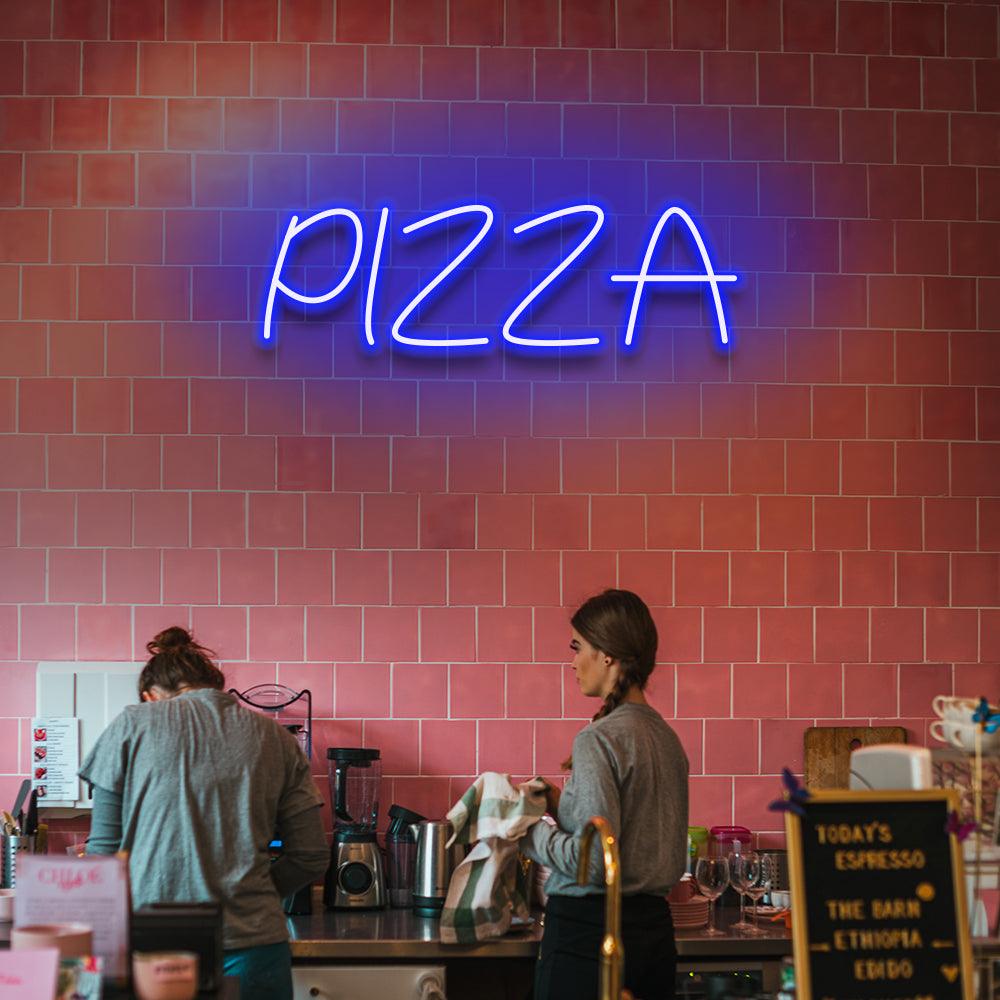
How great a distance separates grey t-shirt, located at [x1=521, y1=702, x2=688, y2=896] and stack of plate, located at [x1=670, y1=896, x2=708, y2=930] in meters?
0.57

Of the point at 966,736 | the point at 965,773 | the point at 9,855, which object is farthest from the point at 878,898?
the point at 9,855

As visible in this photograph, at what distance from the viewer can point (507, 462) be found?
4.42 metres

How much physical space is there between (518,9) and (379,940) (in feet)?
9.69

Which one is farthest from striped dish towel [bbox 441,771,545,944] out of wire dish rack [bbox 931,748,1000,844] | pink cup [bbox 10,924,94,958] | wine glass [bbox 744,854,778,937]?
pink cup [bbox 10,924,94,958]

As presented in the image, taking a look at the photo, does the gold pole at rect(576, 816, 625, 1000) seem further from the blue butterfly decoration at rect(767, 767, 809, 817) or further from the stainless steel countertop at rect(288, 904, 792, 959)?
the stainless steel countertop at rect(288, 904, 792, 959)

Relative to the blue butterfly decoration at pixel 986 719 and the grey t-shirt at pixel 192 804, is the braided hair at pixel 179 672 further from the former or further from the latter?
the blue butterfly decoration at pixel 986 719

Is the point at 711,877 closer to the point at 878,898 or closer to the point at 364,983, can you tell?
the point at 364,983

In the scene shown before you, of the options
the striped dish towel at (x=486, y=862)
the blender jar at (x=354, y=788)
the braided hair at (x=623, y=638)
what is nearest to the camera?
the braided hair at (x=623, y=638)

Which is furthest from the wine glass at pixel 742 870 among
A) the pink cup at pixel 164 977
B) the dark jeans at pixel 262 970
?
the pink cup at pixel 164 977

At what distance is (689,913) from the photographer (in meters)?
3.79

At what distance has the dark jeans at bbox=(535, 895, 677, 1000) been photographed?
3.16m

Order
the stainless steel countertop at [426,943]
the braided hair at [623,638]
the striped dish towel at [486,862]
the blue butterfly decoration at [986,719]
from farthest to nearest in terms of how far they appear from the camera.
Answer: the stainless steel countertop at [426,943], the striped dish towel at [486,862], the braided hair at [623,638], the blue butterfly decoration at [986,719]

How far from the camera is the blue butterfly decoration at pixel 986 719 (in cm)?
227

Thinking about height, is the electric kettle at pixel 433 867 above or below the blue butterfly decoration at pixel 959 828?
below
